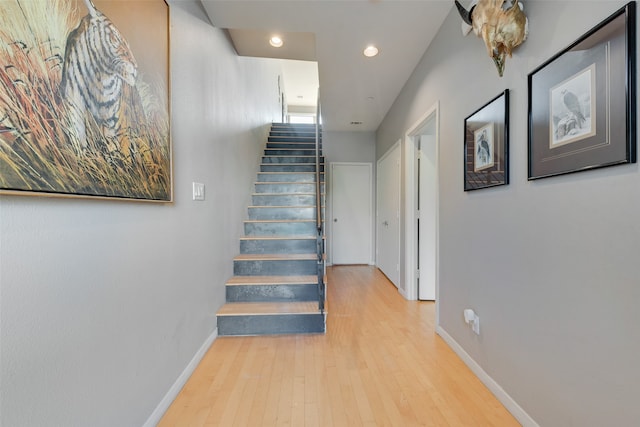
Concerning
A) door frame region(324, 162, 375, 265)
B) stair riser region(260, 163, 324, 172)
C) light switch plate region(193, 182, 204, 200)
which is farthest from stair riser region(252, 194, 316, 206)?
light switch plate region(193, 182, 204, 200)

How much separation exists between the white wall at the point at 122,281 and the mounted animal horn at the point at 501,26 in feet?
5.44

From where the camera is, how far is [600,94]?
913 millimetres

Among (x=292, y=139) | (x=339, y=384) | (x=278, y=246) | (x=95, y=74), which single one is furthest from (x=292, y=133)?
(x=339, y=384)

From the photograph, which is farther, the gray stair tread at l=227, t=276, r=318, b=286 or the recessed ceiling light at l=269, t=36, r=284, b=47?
the recessed ceiling light at l=269, t=36, r=284, b=47

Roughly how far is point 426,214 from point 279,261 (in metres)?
1.75

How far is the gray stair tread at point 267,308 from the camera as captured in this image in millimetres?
2158

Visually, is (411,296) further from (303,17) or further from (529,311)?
(303,17)

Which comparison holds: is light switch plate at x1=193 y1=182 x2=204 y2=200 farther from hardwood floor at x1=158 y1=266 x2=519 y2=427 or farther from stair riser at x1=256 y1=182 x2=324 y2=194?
stair riser at x1=256 y1=182 x2=324 y2=194

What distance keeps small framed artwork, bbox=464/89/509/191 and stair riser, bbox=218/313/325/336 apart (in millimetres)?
1549

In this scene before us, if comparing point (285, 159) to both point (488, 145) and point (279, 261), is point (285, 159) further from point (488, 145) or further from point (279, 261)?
point (488, 145)

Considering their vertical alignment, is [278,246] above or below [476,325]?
above

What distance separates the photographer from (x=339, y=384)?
158 centimetres

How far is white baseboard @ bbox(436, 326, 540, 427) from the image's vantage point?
1.28 m

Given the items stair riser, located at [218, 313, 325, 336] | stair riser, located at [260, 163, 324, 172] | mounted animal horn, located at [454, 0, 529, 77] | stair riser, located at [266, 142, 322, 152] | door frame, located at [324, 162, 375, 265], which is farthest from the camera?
door frame, located at [324, 162, 375, 265]
